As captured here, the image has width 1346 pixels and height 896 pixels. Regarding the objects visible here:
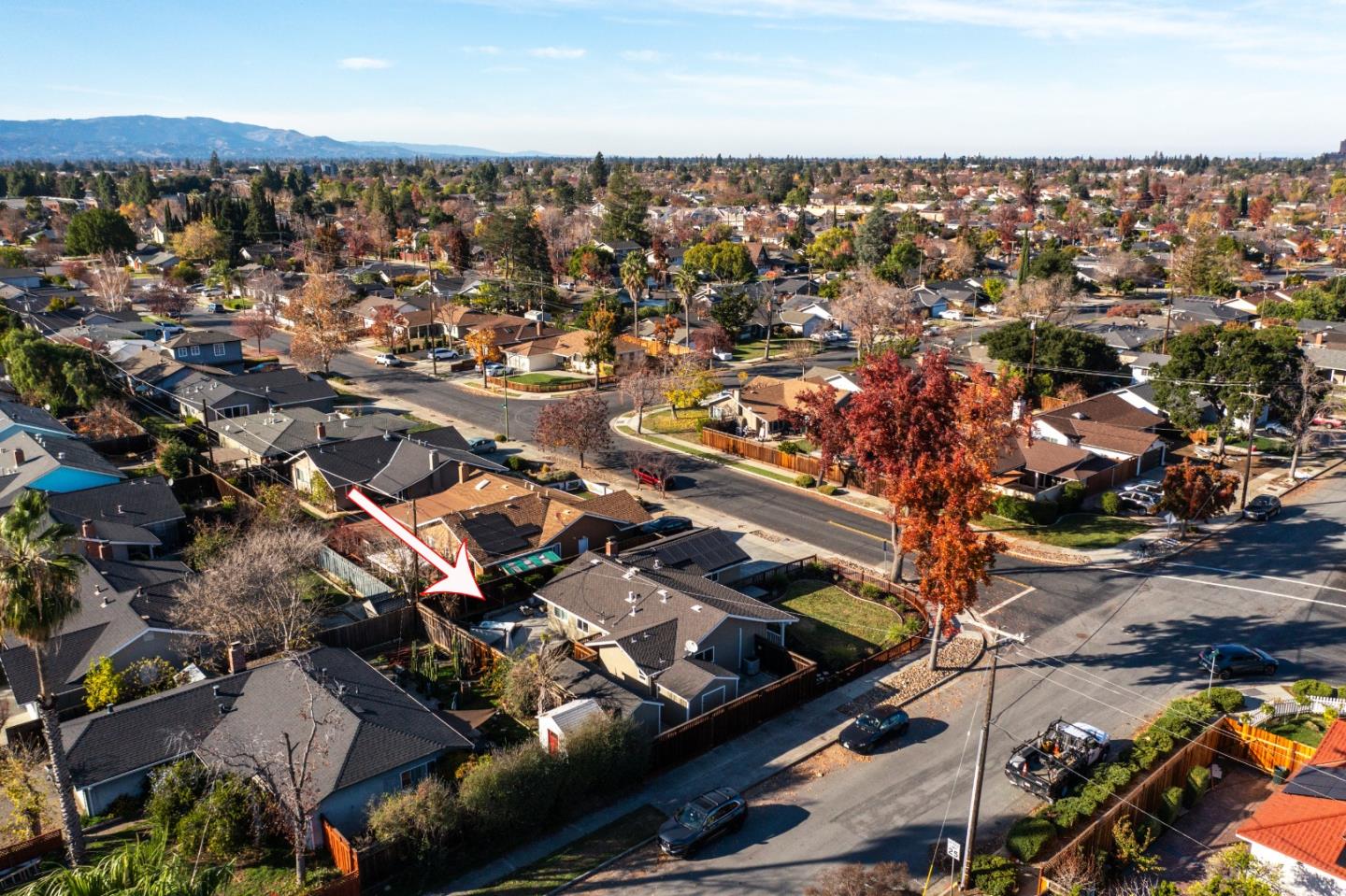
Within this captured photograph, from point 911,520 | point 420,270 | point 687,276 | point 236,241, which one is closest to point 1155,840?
point 911,520

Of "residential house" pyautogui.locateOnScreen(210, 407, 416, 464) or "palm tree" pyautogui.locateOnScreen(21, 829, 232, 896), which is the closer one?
"palm tree" pyautogui.locateOnScreen(21, 829, 232, 896)

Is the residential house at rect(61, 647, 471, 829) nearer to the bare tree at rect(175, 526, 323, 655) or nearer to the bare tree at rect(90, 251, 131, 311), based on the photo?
the bare tree at rect(175, 526, 323, 655)

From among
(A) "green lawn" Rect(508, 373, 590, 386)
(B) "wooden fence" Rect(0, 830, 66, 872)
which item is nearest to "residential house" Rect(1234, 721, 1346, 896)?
(B) "wooden fence" Rect(0, 830, 66, 872)

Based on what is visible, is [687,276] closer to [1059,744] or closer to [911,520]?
[911,520]

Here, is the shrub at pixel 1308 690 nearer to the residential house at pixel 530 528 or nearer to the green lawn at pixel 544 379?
the residential house at pixel 530 528

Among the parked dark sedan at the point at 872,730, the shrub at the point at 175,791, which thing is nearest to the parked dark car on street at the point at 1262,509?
the parked dark sedan at the point at 872,730

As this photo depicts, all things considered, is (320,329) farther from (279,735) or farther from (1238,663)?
(1238,663)
